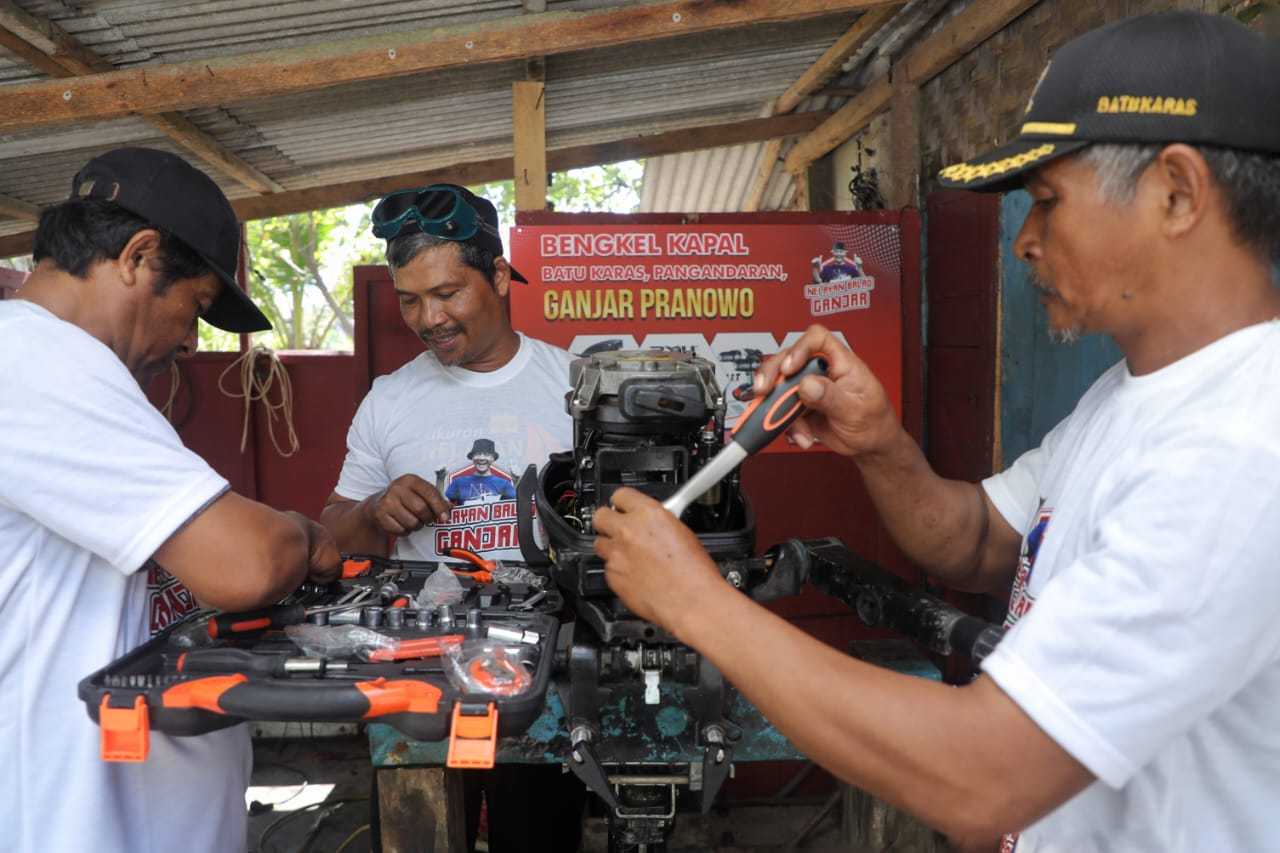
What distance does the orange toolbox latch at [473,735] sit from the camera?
1155 millimetres

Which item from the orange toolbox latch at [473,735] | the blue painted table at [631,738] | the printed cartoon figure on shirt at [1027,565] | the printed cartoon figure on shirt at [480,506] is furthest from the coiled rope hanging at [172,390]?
the printed cartoon figure on shirt at [1027,565]

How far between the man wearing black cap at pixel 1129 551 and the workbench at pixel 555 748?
0.29 m

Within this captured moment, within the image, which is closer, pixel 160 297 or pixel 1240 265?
pixel 1240 265

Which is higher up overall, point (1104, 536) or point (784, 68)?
point (784, 68)

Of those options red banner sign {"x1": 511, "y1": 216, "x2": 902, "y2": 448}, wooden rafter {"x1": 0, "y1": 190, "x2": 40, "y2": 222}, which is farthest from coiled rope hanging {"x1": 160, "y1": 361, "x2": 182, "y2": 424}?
red banner sign {"x1": 511, "y1": 216, "x2": 902, "y2": 448}

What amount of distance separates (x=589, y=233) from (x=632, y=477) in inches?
115

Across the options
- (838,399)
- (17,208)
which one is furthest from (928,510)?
(17,208)

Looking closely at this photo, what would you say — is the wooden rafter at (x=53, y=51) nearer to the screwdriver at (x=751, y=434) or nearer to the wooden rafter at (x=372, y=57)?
the wooden rafter at (x=372, y=57)

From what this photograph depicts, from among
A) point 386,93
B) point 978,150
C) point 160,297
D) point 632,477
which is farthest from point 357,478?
point 978,150

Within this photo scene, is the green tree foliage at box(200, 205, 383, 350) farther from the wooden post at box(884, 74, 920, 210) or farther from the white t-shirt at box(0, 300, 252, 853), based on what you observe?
the white t-shirt at box(0, 300, 252, 853)

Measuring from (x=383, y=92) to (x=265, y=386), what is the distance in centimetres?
184

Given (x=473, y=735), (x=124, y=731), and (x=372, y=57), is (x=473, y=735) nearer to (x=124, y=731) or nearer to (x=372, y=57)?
(x=124, y=731)

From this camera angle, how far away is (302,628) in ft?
4.90

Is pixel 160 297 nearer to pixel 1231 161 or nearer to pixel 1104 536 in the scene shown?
pixel 1104 536
